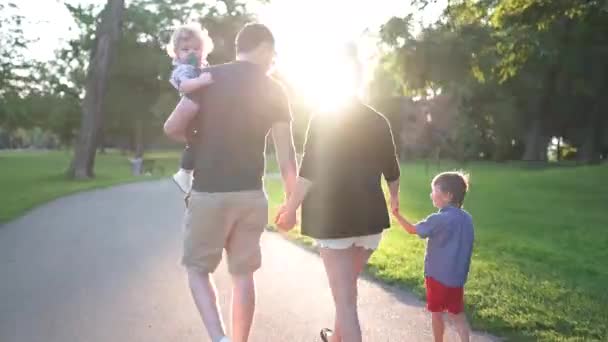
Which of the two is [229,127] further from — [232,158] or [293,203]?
[293,203]

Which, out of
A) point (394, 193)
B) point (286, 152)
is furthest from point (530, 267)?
point (286, 152)

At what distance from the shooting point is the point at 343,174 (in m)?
3.48

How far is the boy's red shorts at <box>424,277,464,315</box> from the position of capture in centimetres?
375

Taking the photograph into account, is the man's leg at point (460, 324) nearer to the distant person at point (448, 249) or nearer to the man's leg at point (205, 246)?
the distant person at point (448, 249)

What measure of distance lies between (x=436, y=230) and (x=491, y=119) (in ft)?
147

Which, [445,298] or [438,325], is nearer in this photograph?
[445,298]

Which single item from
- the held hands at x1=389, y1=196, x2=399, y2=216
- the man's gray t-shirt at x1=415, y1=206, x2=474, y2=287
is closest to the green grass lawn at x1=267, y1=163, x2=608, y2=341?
the man's gray t-shirt at x1=415, y1=206, x2=474, y2=287

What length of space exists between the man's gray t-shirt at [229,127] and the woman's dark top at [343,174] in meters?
0.31

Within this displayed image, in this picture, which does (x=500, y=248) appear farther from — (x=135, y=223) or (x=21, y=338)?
(x=21, y=338)

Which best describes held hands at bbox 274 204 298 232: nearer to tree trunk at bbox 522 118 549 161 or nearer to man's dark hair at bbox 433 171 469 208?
man's dark hair at bbox 433 171 469 208

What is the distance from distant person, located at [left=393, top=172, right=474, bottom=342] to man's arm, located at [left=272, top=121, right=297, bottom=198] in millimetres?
707

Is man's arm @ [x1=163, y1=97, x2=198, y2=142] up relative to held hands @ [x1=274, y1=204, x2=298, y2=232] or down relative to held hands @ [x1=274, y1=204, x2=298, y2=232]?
up

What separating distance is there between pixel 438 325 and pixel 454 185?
0.86 m

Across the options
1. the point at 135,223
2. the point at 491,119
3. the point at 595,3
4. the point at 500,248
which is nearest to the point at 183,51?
the point at 500,248
